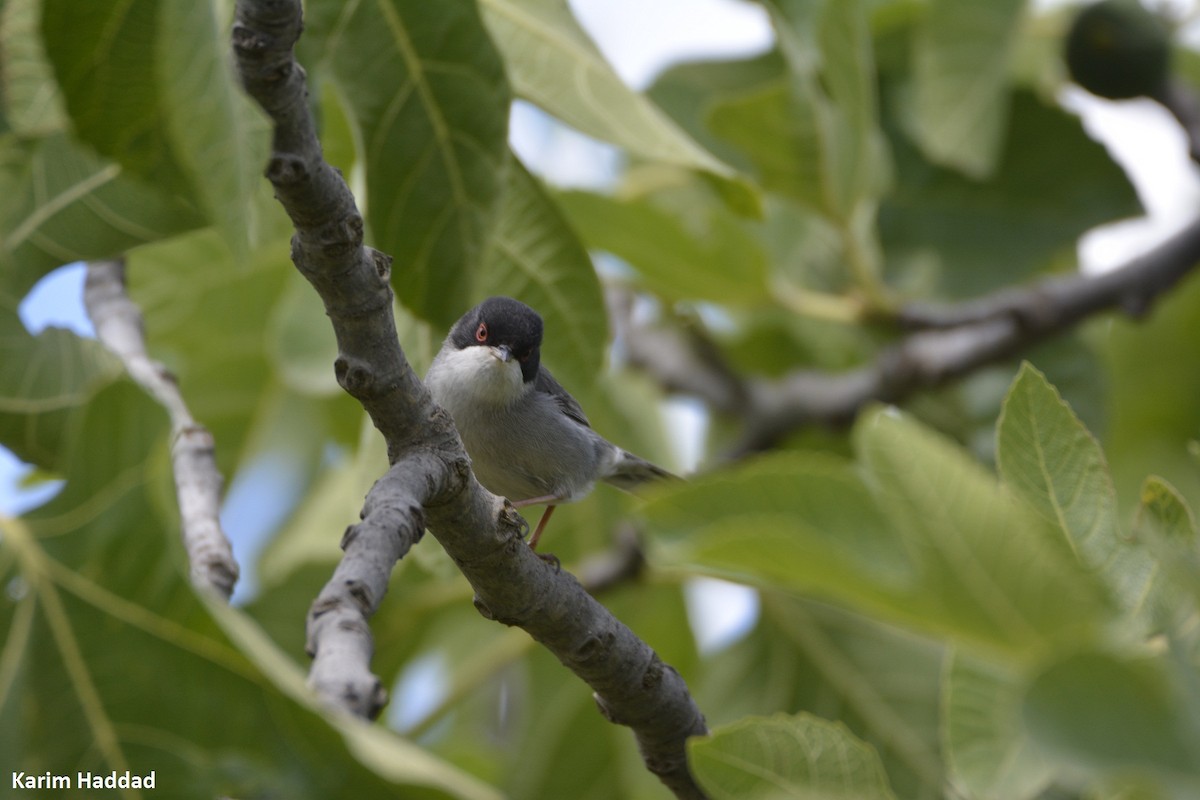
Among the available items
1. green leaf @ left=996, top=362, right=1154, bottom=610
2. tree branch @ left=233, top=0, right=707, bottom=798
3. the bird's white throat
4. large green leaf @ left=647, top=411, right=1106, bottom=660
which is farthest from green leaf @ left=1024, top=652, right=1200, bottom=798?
the bird's white throat

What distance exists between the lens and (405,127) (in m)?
2.79

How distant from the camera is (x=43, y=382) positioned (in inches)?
108

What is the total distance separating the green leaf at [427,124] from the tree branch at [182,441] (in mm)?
648

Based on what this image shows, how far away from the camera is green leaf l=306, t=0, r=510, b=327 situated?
2.72m

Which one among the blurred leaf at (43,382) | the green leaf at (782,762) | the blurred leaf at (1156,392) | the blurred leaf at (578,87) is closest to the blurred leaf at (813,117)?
the blurred leaf at (578,87)

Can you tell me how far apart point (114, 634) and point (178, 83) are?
1.19 m

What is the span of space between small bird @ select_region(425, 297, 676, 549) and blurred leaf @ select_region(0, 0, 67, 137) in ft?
3.90

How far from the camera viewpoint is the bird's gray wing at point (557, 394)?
359cm

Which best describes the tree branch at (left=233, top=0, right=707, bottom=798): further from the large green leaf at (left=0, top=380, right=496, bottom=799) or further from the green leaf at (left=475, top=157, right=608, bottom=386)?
the green leaf at (left=475, top=157, right=608, bottom=386)

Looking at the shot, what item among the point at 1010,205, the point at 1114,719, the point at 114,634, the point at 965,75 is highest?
the point at 1114,719

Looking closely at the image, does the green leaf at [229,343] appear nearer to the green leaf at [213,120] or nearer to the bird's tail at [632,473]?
the bird's tail at [632,473]

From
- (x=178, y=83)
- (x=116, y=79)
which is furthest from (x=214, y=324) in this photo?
(x=178, y=83)

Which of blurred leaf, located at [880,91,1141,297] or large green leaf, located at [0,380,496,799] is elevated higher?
large green leaf, located at [0,380,496,799]

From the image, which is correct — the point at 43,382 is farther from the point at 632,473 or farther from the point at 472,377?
the point at 632,473
